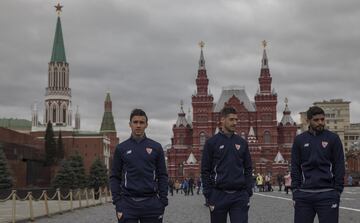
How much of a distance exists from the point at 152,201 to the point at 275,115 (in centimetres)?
10499

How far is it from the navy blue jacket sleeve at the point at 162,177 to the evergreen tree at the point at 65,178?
50.7m

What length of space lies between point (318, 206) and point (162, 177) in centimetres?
178

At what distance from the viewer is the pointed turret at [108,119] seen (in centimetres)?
16438

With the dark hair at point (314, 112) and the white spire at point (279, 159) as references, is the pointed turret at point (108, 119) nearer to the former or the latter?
the white spire at point (279, 159)

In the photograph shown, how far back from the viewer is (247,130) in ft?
363

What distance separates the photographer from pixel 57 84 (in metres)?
139

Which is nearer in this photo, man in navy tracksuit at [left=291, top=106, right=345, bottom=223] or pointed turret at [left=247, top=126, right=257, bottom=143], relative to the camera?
man in navy tracksuit at [left=291, top=106, right=345, bottom=223]

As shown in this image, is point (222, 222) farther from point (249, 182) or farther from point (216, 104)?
point (216, 104)

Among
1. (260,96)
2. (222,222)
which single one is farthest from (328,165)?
(260,96)

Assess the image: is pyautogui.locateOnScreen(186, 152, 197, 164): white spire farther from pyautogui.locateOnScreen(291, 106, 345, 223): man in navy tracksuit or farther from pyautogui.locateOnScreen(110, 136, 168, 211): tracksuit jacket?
pyautogui.locateOnScreen(110, 136, 168, 211): tracksuit jacket

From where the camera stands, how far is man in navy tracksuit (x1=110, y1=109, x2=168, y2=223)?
21.1ft

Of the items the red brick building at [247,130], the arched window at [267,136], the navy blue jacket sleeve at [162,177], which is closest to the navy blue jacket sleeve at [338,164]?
the navy blue jacket sleeve at [162,177]

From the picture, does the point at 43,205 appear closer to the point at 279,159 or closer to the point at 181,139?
the point at 279,159

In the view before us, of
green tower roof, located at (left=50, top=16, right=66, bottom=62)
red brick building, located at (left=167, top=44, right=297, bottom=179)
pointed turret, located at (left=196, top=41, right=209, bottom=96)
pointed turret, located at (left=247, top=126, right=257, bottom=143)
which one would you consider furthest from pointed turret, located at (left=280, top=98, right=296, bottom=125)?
green tower roof, located at (left=50, top=16, right=66, bottom=62)
